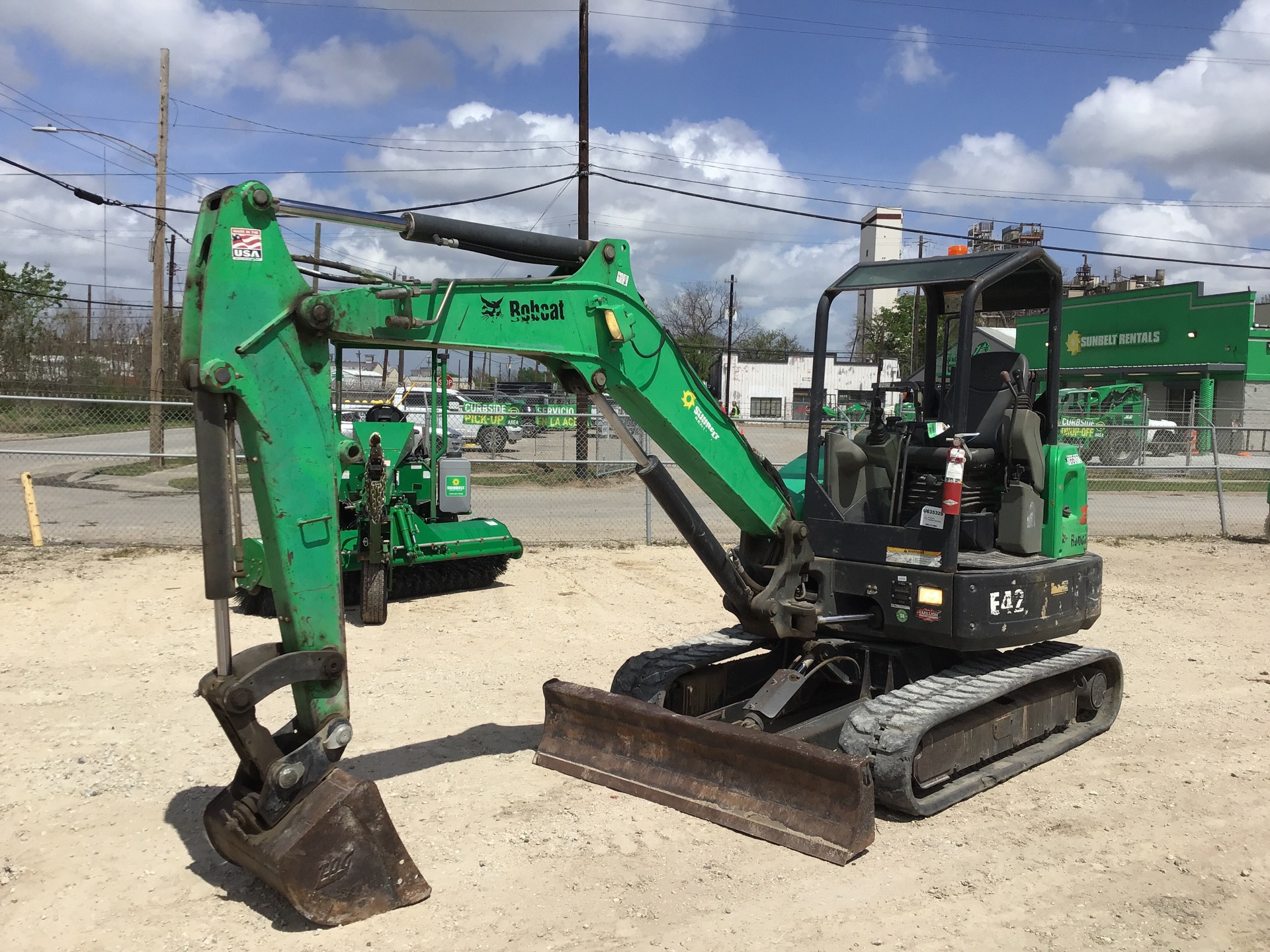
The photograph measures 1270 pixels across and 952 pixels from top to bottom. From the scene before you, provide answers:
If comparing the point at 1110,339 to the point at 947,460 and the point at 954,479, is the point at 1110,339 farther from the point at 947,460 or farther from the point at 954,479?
the point at 954,479

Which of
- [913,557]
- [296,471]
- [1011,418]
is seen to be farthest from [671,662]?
[296,471]

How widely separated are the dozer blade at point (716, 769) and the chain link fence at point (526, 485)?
6289 mm

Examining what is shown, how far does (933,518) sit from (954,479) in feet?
1.13

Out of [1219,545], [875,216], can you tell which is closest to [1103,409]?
[875,216]

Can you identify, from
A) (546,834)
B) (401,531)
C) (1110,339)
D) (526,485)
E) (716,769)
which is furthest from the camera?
(1110,339)

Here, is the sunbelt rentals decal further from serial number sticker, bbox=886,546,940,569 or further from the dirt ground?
serial number sticker, bbox=886,546,940,569

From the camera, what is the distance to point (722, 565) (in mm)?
5363

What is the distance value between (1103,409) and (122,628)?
29.1m

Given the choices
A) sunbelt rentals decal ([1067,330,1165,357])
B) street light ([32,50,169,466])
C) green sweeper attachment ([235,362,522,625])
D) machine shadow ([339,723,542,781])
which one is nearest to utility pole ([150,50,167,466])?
street light ([32,50,169,466])

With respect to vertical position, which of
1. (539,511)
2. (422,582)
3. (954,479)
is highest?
(954,479)

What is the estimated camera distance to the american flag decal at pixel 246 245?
3.68 meters

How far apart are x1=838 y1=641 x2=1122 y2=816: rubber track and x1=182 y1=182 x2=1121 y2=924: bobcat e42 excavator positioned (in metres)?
0.02

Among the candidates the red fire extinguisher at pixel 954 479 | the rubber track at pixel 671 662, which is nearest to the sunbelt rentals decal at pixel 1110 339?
the rubber track at pixel 671 662

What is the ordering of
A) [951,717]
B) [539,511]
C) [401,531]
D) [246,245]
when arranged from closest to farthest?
[246,245] < [951,717] < [401,531] < [539,511]
